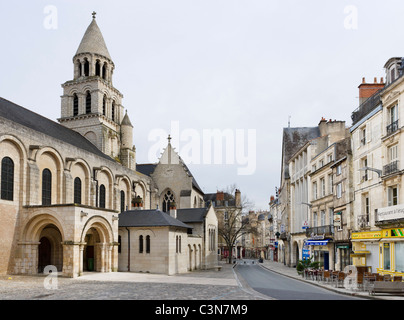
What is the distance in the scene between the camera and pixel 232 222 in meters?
59.8

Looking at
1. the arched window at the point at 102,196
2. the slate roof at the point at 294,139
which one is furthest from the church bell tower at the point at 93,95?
the slate roof at the point at 294,139

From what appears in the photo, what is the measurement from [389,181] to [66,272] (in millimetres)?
19420

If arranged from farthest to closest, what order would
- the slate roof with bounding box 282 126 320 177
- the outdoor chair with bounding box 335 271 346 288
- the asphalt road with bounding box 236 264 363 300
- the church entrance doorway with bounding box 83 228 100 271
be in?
the slate roof with bounding box 282 126 320 177, the church entrance doorway with bounding box 83 228 100 271, the outdoor chair with bounding box 335 271 346 288, the asphalt road with bounding box 236 264 363 300

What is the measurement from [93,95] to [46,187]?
2076 centimetres

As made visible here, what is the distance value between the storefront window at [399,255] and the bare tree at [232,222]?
36.5 metres

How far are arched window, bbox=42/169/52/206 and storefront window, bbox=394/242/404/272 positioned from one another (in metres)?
22.8

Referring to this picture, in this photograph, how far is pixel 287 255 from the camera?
53.4 m

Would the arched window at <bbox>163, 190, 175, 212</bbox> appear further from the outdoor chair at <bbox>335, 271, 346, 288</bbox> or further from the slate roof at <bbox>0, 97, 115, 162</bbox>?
the outdoor chair at <bbox>335, 271, 346, 288</bbox>

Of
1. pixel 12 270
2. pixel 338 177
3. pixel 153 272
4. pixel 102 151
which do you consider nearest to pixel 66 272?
pixel 12 270

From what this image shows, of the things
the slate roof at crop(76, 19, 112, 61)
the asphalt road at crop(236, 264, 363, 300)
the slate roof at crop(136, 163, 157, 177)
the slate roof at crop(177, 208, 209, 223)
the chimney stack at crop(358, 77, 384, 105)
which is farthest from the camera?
the slate roof at crop(136, 163, 157, 177)

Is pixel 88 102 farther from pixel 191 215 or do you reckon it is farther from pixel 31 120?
pixel 191 215

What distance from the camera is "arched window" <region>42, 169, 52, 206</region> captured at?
30766 mm

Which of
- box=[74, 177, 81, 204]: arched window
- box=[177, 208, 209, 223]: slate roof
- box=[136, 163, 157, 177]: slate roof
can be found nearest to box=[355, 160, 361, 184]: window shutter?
box=[177, 208, 209, 223]: slate roof

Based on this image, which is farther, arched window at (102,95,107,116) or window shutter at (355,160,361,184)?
arched window at (102,95,107,116)
